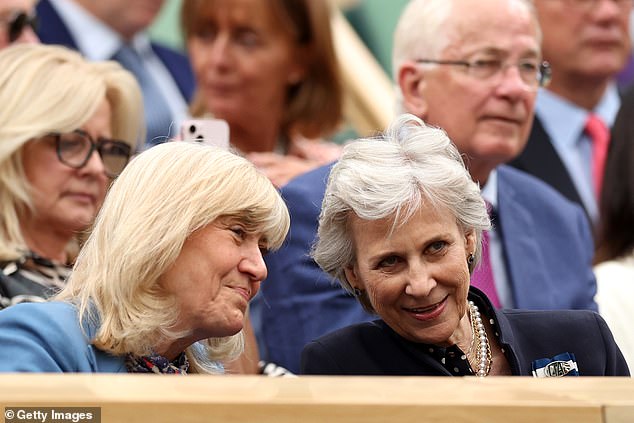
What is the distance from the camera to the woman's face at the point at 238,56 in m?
4.45

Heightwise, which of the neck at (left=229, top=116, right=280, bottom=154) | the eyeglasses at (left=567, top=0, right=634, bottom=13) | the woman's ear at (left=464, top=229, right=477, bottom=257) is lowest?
the neck at (left=229, top=116, right=280, bottom=154)

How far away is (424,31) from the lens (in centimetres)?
387

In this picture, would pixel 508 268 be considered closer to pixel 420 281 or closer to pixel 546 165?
pixel 420 281

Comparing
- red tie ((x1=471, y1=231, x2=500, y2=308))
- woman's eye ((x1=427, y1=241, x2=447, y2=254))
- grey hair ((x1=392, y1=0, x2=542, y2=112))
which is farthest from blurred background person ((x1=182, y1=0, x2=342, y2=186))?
woman's eye ((x1=427, y1=241, x2=447, y2=254))

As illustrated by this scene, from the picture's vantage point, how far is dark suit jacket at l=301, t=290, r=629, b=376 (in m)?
2.67

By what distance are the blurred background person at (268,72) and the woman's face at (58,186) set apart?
38.8 inches

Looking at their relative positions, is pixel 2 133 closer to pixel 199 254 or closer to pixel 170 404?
pixel 199 254

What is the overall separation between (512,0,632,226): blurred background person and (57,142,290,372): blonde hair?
7.97ft

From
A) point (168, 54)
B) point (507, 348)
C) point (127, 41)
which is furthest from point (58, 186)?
point (168, 54)

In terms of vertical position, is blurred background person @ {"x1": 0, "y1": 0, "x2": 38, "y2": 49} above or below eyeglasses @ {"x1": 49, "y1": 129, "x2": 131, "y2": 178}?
above

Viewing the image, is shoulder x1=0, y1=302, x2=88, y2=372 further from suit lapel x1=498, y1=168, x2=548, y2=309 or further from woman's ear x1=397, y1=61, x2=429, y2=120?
woman's ear x1=397, y1=61, x2=429, y2=120

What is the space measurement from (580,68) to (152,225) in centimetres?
287

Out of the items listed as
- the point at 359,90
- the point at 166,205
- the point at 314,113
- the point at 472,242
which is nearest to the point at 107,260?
the point at 166,205

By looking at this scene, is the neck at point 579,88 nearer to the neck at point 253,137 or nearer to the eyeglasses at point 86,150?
the neck at point 253,137
